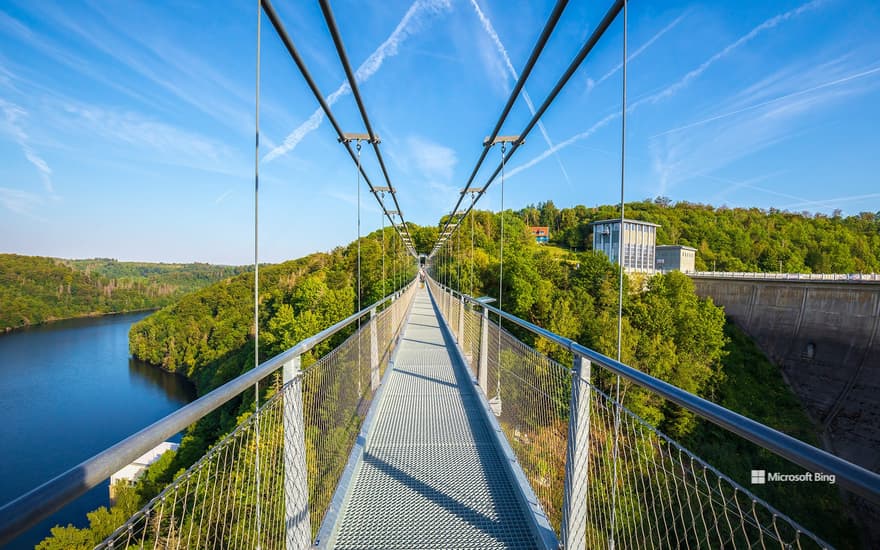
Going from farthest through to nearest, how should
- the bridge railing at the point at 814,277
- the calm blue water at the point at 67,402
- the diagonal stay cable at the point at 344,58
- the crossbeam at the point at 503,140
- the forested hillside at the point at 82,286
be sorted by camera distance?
the forested hillside at the point at 82,286, the calm blue water at the point at 67,402, the bridge railing at the point at 814,277, the crossbeam at the point at 503,140, the diagonal stay cable at the point at 344,58

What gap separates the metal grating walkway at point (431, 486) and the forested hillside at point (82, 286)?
57.2 metres

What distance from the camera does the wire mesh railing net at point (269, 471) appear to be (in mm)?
962

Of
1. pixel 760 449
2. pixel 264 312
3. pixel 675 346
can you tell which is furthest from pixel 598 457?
pixel 264 312

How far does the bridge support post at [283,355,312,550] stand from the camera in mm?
1416

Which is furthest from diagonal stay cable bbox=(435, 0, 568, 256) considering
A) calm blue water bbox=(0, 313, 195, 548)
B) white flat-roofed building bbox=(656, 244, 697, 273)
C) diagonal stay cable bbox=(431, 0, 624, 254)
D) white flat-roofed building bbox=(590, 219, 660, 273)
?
white flat-roofed building bbox=(656, 244, 697, 273)

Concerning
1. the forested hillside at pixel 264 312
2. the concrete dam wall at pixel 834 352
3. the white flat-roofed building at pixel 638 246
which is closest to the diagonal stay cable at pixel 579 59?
the forested hillside at pixel 264 312

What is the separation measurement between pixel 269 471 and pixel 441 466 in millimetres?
1095

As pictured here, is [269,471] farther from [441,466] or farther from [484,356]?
[484,356]

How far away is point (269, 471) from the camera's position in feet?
4.93

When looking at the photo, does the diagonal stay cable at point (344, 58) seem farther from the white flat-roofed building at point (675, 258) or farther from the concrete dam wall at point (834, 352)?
the white flat-roofed building at point (675, 258)

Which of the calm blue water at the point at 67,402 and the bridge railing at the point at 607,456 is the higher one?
the bridge railing at the point at 607,456

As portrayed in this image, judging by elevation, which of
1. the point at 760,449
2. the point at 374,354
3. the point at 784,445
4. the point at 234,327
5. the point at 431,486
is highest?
the point at 784,445

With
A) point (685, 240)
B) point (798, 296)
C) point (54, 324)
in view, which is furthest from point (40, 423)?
point (685, 240)

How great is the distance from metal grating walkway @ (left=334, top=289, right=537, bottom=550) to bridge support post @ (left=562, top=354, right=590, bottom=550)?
297 millimetres
